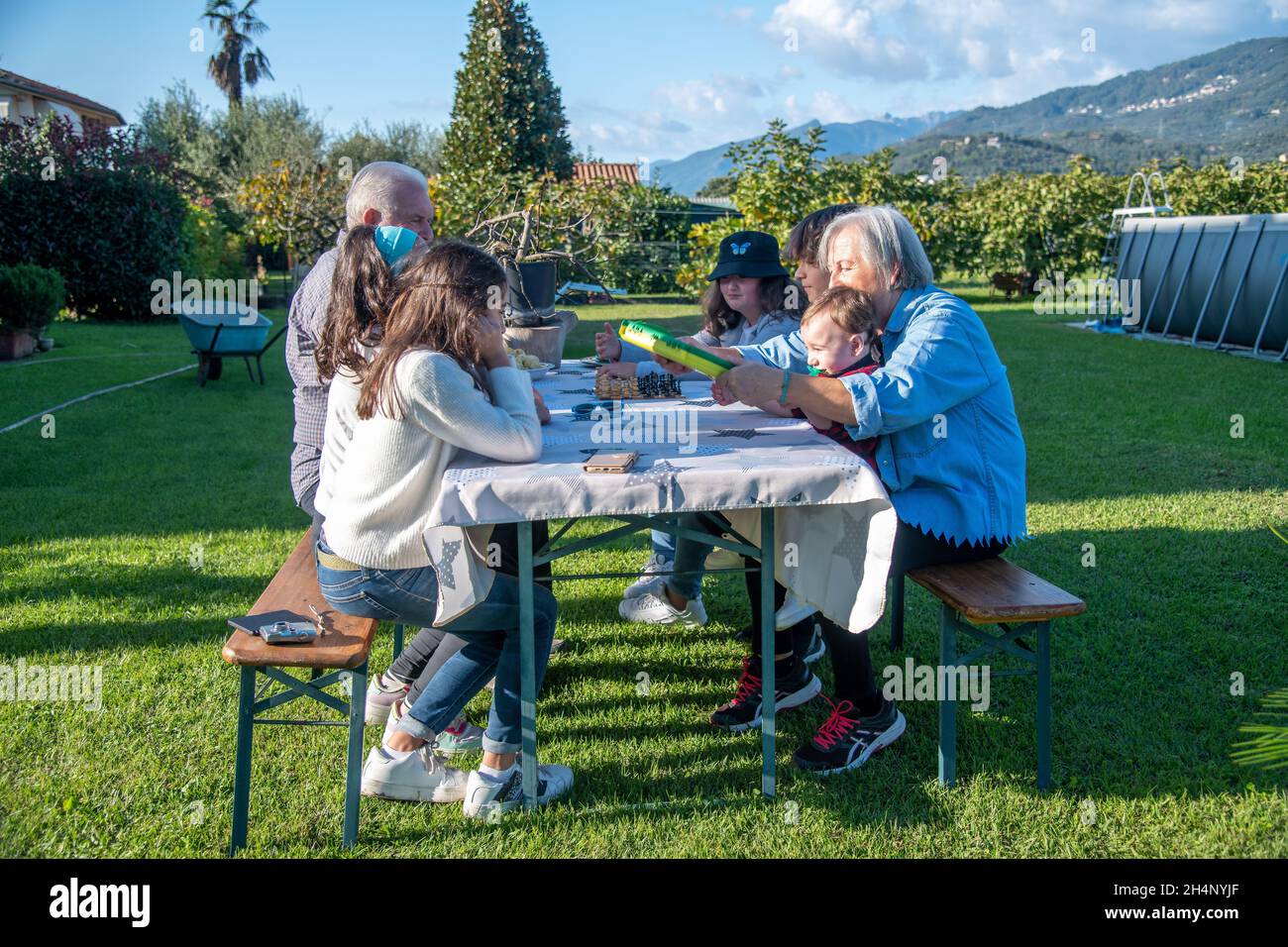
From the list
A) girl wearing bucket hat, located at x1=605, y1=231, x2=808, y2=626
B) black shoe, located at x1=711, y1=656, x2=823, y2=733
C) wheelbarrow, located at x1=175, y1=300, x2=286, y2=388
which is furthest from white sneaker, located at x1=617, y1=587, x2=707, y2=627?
wheelbarrow, located at x1=175, y1=300, x2=286, y2=388

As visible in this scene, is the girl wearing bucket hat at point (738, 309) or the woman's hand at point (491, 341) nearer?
the woman's hand at point (491, 341)

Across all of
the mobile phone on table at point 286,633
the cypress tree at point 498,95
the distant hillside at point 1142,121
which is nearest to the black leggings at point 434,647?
the mobile phone on table at point 286,633

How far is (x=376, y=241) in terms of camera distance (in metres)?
2.87

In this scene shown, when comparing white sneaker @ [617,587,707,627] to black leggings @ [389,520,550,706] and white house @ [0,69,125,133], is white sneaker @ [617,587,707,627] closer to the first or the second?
black leggings @ [389,520,550,706]

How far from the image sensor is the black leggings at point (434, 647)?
118 inches

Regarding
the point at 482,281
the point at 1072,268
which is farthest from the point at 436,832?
the point at 1072,268

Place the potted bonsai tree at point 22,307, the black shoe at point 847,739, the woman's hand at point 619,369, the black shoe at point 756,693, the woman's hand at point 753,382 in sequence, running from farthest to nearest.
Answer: the potted bonsai tree at point 22,307 → the woman's hand at point 619,369 → the black shoe at point 756,693 → the black shoe at point 847,739 → the woman's hand at point 753,382

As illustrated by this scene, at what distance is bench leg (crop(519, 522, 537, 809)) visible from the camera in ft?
8.43

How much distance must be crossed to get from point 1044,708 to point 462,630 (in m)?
1.64

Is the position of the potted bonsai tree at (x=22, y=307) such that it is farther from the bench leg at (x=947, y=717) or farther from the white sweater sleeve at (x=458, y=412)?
the bench leg at (x=947, y=717)

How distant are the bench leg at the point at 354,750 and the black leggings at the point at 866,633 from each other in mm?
1379

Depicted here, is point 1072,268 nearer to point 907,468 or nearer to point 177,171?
point 177,171

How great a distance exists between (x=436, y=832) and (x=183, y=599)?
2.27 metres

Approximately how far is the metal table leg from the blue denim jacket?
37 centimetres
